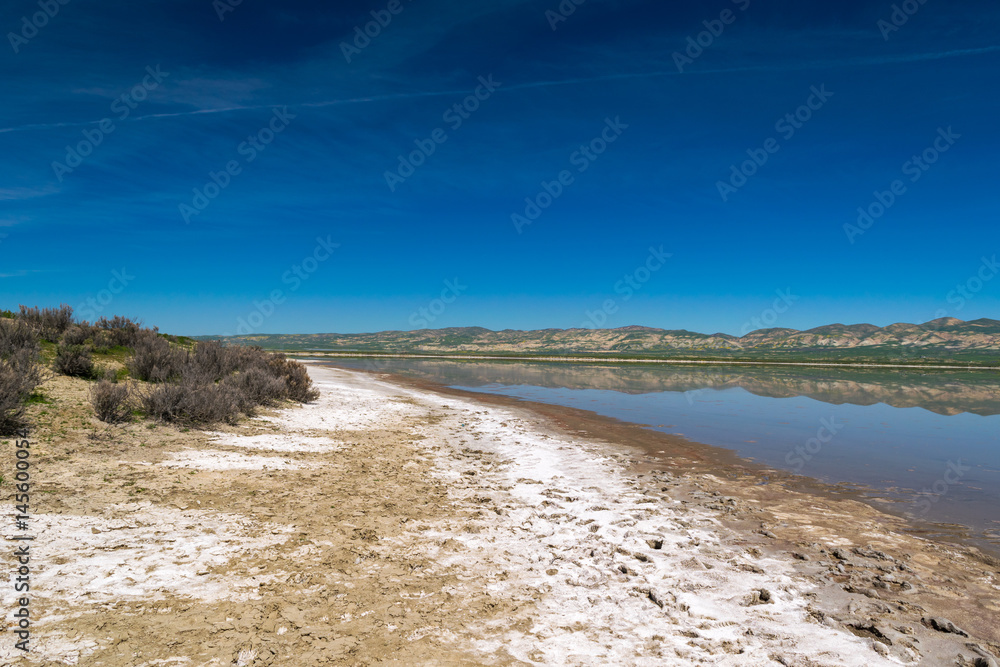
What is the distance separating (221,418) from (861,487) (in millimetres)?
12688

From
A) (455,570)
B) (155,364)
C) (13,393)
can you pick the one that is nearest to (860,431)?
(455,570)

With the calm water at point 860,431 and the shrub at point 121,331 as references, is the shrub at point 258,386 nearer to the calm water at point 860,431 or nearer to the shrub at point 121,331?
the shrub at point 121,331

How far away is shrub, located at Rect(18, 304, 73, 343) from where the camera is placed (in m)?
15.6

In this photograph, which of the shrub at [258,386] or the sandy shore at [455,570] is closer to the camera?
the sandy shore at [455,570]

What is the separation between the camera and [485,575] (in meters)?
5.05

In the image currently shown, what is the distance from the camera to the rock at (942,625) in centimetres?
420

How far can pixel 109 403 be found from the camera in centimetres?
904

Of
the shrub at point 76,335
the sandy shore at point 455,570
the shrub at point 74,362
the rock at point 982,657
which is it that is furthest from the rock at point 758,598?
the shrub at point 76,335

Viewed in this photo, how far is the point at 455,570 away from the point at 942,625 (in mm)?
4274

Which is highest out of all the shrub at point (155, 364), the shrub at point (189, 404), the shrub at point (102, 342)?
the shrub at point (102, 342)

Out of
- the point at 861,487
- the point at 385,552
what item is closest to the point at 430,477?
the point at 385,552

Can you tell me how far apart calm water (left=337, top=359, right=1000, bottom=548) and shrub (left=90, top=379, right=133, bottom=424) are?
1300cm

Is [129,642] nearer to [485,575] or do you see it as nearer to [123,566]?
[123,566]

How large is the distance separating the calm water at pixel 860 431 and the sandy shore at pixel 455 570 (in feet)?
6.76
